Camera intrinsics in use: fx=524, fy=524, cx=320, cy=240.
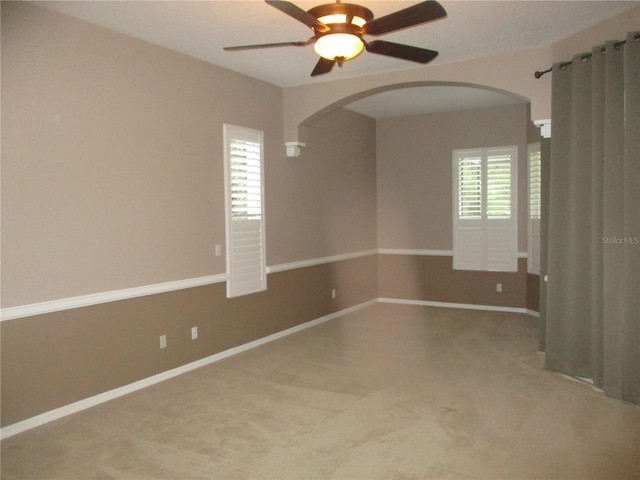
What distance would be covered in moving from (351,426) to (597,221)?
2.53 metres

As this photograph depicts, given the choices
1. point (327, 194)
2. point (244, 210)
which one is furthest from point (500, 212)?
point (244, 210)

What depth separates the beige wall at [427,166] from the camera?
7.49 m

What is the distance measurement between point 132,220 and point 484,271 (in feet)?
17.3

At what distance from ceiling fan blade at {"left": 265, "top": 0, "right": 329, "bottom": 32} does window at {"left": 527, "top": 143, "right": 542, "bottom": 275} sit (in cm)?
494

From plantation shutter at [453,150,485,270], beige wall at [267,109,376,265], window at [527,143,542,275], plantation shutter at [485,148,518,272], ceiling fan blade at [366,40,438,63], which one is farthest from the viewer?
plantation shutter at [453,150,485,270]

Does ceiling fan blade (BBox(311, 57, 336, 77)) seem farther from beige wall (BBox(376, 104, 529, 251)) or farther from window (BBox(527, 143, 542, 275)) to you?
beige wall (BBox(376, 104, 529, 251))

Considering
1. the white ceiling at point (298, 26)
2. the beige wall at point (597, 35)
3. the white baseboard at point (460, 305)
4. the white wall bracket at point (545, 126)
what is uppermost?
the white ceiling at point (298, 26)

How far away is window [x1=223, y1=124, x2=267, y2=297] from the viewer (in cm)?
539

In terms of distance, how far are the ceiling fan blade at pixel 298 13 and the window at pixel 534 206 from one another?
16.2 ft

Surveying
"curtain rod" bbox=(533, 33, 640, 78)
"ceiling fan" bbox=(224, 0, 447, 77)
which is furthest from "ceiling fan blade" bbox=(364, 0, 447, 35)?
"curtain rod" bbox=(533, 33, 640, 78)

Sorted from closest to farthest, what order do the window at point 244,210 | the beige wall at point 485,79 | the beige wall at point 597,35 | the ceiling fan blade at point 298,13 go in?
the ceiling fan blade at point 298,13
the beige wall at point 597,35
the beige wall at point 485,79
the window at point 244,210

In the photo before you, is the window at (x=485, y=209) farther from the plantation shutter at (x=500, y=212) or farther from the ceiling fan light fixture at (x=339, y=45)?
the ceiling fan light fixture at (x=339, y=45)

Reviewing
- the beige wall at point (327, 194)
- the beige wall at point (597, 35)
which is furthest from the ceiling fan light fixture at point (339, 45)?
the beige wall at point (327, 194)

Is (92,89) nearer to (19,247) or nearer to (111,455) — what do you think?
(19,247)
